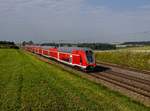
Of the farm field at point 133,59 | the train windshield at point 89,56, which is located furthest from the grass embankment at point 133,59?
the train windshield at point 89,56

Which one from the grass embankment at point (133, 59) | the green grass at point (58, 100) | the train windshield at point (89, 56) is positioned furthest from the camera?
the grass embankment at point (133, 59)

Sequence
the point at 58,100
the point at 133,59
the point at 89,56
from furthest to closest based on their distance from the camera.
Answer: the point at 133,59 < the point at 89,56 < the point at 58,100

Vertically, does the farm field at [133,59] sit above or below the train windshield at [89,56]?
below

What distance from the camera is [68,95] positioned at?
1795cm

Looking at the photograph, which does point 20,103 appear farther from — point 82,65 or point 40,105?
point 82,65

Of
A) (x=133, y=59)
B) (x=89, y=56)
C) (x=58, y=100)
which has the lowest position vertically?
(x=133, y=59)

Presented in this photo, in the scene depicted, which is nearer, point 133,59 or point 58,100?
point 58,100

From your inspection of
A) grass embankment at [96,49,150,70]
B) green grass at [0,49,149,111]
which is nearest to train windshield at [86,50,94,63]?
grass embankment at [96,49,150,70]

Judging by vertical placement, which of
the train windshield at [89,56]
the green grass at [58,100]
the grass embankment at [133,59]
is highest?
the train windshield at [89,56]

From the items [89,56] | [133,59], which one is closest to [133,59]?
[133,59]

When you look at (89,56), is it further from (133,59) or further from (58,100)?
(58,100)

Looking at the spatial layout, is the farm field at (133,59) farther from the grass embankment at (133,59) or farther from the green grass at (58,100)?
the green grass at (58,100)

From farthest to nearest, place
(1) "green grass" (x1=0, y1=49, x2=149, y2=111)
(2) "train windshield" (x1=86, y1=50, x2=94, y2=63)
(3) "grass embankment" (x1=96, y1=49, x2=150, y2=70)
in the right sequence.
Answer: (3) "grass embankment" (x1=96, y1=49, x2=150, y2=70) → (2) "train windshield" (x1=86, y1=50, x2=94, y2=63) → (1) "green grass" (x1=0, y1=49, x2=149, y2=111)

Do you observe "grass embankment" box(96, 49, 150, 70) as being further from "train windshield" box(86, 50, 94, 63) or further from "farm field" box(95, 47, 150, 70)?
"train windshield" box(86, 50, 94, 63)
